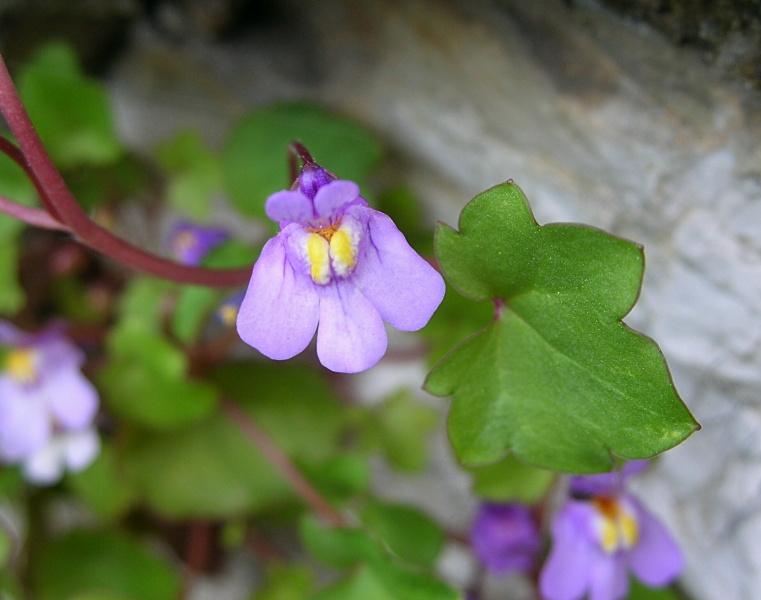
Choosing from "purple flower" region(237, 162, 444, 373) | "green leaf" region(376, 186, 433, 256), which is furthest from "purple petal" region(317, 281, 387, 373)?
"green leaf" region(376, 186, 433, 256)

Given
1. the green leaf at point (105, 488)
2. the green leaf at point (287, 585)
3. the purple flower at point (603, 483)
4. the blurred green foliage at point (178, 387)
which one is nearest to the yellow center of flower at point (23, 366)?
the blurred green foliage at point (178, 387)

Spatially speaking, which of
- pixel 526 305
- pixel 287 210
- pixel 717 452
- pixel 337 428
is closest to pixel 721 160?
pixel 526 305

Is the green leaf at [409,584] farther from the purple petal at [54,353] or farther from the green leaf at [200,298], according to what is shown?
the purple petal at [54,353]

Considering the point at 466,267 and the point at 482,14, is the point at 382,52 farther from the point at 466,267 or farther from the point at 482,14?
the point at 466,267

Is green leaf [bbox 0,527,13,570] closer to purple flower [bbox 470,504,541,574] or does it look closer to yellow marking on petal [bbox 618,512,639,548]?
purple flower [bbox 470,504,541,574]

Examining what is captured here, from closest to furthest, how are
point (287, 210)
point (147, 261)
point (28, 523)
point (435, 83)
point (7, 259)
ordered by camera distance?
point (287, 210), point (147, 261), point (435, 83), point (7, 259), point (28, 523)

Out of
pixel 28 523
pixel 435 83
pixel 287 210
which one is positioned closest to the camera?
pixel 287 210

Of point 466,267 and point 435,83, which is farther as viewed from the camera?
point 435,83
